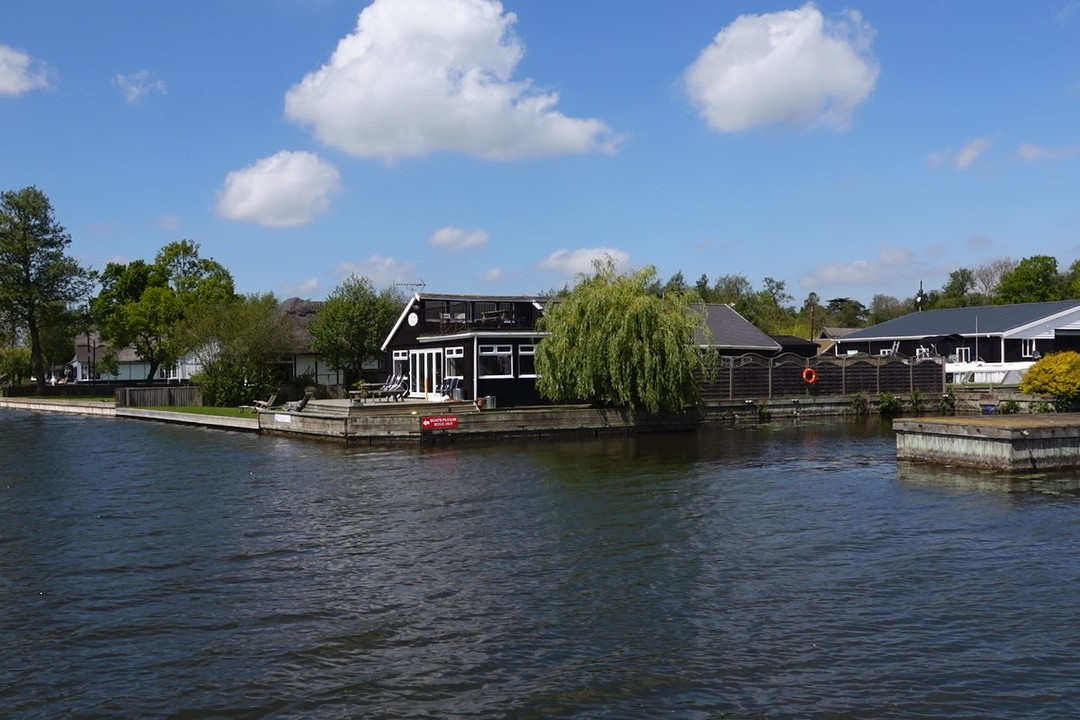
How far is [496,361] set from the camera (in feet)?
120

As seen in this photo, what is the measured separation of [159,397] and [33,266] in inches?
834

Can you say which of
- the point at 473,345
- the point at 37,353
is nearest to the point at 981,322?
the point at 473,345

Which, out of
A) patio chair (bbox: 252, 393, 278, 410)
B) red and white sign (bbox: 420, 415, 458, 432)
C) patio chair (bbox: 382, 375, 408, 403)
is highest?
patio chair (bbox: 382, 375, 408, 403)

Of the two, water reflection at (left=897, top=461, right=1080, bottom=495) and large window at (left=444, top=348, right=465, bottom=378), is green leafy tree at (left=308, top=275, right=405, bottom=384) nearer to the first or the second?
large window at (left=444, top=348, right=465, bottom=378)

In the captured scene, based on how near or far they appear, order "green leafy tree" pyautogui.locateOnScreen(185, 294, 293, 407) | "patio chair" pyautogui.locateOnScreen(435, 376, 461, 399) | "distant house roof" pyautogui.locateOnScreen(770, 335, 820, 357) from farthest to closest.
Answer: "distant house roof" pyautogui.locateOnScreen(770, 335, 820, 357) < "green leafy tree" pyautogui.locateOnScreen(185, 294, 293, 407) < "patio chair" pyautogui.locateOnScreen(435, 376, 461, 399)

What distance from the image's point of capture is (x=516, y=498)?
19.7 m

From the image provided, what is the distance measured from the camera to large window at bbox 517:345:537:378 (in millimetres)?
36844

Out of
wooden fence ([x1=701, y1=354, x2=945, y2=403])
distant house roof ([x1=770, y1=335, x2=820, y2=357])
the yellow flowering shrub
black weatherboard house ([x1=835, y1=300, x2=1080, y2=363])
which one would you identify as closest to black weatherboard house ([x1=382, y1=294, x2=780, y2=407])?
wooden fence ([x1=701, y1=354, x2=945, y2=403])

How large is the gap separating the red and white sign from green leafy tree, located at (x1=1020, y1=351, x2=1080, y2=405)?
78.2 feet

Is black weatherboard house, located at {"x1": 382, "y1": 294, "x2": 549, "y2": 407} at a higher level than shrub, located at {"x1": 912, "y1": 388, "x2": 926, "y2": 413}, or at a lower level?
higher

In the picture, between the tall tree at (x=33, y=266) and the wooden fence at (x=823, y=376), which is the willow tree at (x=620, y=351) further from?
the tall tree at (x=33, y=266)

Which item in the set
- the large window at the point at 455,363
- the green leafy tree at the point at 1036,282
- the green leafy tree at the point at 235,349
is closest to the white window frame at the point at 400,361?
the large window at the point at 455,363

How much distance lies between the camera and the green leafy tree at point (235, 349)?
46.0 m

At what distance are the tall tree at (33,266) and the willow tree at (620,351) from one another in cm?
4404
